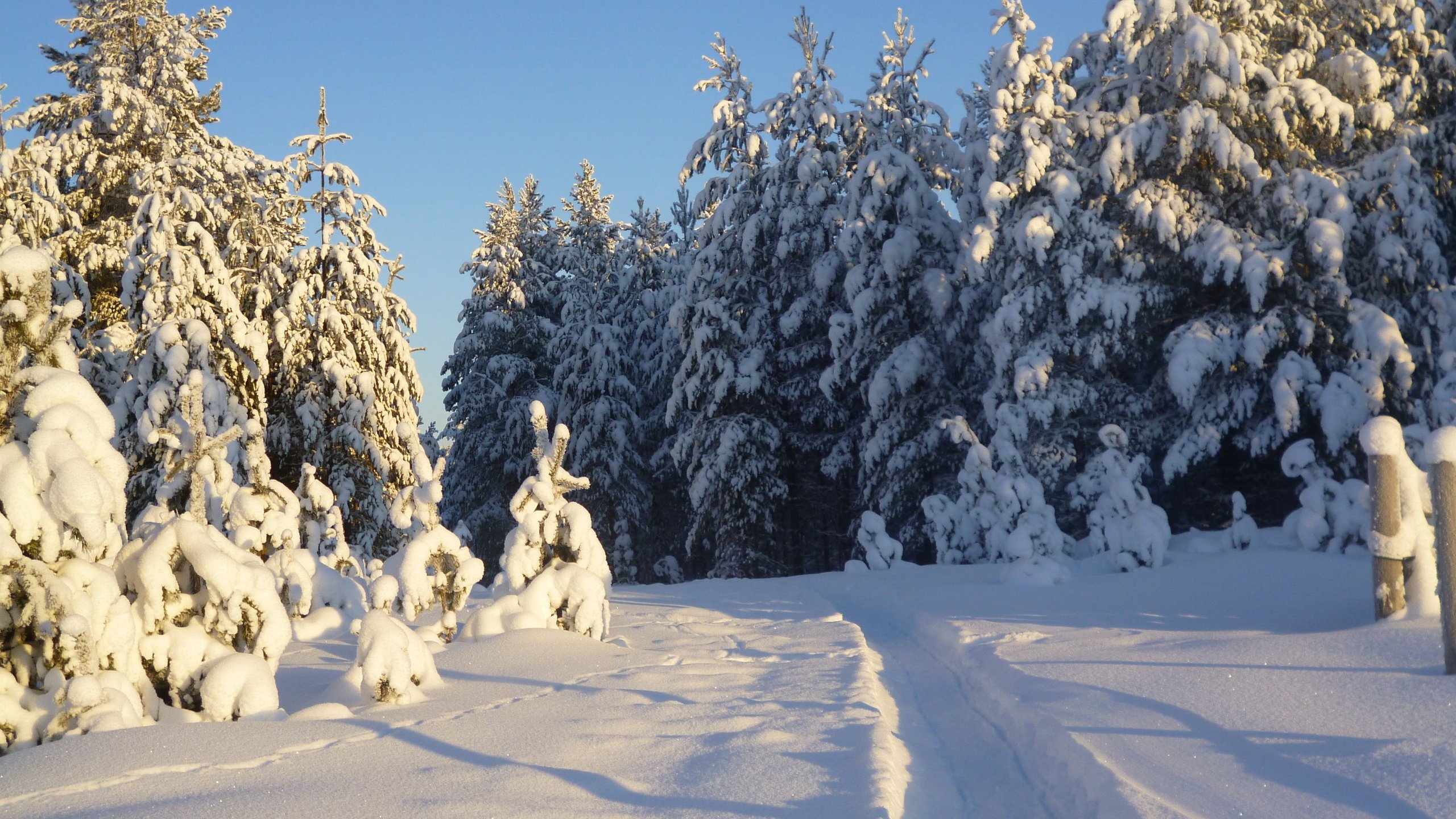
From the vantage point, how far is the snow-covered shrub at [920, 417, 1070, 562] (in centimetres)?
1573

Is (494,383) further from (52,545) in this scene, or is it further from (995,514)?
(52,545)

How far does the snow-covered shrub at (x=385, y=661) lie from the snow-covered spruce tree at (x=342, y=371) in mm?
13372

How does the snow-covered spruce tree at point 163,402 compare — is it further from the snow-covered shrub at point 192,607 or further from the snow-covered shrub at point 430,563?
the snow-covered shrub at point 192,607

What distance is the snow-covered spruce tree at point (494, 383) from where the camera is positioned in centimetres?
2989

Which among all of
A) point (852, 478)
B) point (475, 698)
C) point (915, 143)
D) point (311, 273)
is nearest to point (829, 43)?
point (915, 143)

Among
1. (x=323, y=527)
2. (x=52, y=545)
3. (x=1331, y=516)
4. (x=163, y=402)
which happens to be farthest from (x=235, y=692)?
(x=163, y=402)

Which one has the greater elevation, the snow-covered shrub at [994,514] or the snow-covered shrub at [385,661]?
the snow-covered shrub at [994,514]

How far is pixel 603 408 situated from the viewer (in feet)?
93.6

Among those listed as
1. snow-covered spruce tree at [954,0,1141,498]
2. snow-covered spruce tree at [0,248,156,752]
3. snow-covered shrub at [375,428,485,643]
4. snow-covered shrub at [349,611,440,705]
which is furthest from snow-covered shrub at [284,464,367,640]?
snow-covered spruce tree at [954,0,1141,498]

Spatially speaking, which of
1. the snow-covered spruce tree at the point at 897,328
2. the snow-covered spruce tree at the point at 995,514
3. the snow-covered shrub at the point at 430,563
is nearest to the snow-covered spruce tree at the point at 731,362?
the snow-covered spruce tree at the point at 897,328

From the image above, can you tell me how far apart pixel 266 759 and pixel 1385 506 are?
7025 millimetres

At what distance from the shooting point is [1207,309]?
1759 centimetres

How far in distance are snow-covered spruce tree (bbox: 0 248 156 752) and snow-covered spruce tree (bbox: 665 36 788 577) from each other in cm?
1858

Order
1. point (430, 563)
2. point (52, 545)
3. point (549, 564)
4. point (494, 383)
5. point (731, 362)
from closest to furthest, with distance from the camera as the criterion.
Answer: point (52, 545), point (430, 563), point (549, 564), point (731, 362), point (494, 383)
